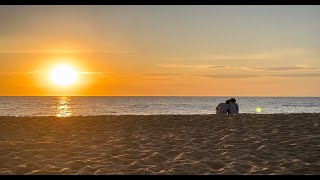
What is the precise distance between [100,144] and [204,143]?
2350 mm

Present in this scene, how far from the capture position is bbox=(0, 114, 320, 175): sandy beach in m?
6.20

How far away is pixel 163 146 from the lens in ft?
26.5

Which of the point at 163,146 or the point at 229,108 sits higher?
the point at 229,108

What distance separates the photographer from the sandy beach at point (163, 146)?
6.20m

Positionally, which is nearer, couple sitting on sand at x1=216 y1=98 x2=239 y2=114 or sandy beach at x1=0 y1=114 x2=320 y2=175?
sandy beach at x1=0 y1=114 x2=320 y2=175

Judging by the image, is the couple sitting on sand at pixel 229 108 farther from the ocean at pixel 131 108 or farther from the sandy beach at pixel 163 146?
the ocean at pixel 131 108

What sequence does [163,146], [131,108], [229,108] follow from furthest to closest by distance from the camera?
1. [131,108]
2. [229,108]
3. [163,146]

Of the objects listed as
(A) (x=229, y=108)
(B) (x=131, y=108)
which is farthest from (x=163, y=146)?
(B) (x=131, y=108)

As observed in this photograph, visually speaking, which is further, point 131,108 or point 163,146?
point 131,108

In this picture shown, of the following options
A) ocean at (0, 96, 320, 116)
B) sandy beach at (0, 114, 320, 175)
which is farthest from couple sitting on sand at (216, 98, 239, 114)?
ocean at (0, 96, 320, 116)

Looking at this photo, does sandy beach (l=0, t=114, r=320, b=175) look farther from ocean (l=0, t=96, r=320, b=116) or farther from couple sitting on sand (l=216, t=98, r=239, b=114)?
ocean (l=0, t=96, r=320, b=116)

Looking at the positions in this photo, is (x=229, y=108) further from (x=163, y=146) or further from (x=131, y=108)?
(x=131, y=108)
